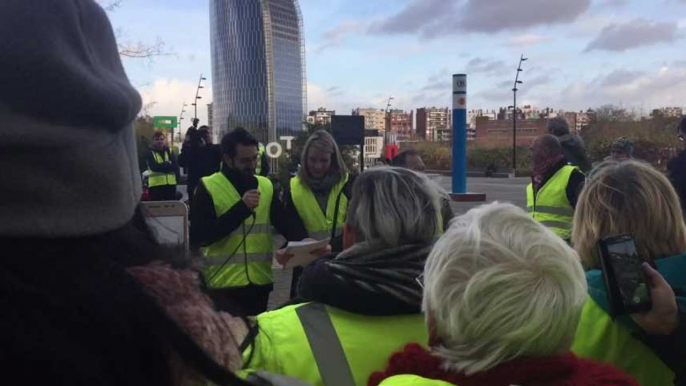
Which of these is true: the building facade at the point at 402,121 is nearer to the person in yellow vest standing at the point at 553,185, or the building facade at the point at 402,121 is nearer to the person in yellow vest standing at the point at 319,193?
the person in yellow vest standing at the point at 553,185

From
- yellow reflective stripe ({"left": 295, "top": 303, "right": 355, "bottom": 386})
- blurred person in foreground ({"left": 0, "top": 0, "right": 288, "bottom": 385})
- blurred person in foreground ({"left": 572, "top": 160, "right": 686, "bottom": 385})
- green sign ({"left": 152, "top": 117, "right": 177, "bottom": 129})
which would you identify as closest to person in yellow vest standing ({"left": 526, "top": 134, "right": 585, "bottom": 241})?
blurred person in foreground ({"left": 572, "top": 160, "right": 686, "bottom": 385})

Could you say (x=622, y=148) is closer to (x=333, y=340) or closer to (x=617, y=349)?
(x=617, y=349)

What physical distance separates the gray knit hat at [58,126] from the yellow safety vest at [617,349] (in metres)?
1.81

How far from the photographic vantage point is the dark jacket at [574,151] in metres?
6.94

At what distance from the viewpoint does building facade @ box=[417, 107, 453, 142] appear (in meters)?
115

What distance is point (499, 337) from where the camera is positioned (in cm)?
150

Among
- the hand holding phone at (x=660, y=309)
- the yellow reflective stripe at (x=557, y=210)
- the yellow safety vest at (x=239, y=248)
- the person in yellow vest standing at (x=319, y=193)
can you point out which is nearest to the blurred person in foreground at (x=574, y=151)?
the yellow reflective stripe at (x=557, y=210)

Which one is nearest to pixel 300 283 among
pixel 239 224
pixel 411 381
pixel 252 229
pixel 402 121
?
pixel 411 381

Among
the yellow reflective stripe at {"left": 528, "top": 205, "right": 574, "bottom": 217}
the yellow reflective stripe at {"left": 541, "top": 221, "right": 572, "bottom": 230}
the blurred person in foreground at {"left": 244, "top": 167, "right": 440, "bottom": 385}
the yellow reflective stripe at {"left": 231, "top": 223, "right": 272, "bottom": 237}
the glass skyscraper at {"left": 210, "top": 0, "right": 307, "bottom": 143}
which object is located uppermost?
the glass skyscraper at {"left": 210, "top": 0, "right": 307, "bottom": 143}

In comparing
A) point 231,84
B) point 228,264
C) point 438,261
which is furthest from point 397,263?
point 231,84

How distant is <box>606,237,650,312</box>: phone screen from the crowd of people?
0.16 ft

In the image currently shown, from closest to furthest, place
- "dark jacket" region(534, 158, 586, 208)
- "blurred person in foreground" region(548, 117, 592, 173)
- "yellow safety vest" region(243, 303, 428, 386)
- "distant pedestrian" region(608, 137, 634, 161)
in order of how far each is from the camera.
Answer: "yellow safety vest" region(243, 303, 428, 386) < "dark jacket" region(534, 158, 586, 208) < "blurred person in foreground" region(548, 117, 592, 173) < "distant pedestrian" region(608, 137, 634, 161)

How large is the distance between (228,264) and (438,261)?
3.02m

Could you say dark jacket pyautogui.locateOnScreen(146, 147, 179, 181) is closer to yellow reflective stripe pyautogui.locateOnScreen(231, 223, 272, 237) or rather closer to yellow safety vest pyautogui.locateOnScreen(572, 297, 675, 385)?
A: yellow reflective stripe pyautogui.locateOnScreen(231, 223, 272, 237)
